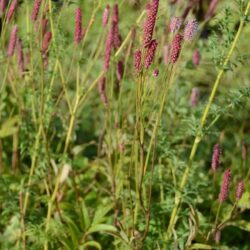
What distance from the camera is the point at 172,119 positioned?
2.29 m

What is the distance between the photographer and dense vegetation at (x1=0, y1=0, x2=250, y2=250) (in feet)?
5.15

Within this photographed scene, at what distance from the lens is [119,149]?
1.94 meters

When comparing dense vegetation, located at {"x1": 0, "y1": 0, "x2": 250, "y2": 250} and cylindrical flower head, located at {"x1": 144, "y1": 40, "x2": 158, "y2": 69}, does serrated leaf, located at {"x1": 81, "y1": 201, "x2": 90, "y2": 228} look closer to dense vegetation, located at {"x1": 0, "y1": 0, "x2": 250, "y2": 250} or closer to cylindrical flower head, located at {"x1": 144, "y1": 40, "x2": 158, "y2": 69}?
dense vegetation, located at {"x1": 0, "y1": 0, "x2": 250, "y2": 250}

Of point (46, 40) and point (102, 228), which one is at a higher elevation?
point (46, 40)

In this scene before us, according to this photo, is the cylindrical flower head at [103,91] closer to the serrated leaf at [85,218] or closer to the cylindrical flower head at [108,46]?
the cylindrical flower head at [108,46]

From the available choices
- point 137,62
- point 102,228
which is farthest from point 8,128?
point 137,62

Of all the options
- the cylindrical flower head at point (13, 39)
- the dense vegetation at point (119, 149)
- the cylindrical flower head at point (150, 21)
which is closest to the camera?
the cylindrical flower head at point (150, 21)

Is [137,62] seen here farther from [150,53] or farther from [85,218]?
[85,218]

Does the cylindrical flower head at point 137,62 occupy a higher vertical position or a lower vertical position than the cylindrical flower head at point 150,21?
lower

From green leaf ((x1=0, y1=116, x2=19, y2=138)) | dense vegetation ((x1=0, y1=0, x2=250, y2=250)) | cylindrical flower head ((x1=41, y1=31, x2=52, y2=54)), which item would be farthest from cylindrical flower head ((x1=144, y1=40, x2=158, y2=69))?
green leaf ((x1=0, y1=116, x2=19, y2=138))

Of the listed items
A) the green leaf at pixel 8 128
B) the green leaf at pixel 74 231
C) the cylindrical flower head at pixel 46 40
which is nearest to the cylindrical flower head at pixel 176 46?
the cylindrical flower head at pixel 46 40

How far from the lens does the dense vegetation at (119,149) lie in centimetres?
157

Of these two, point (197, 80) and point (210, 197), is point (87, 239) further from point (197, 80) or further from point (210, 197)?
point (197, 80)

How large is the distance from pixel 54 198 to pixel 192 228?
42 centimetres
